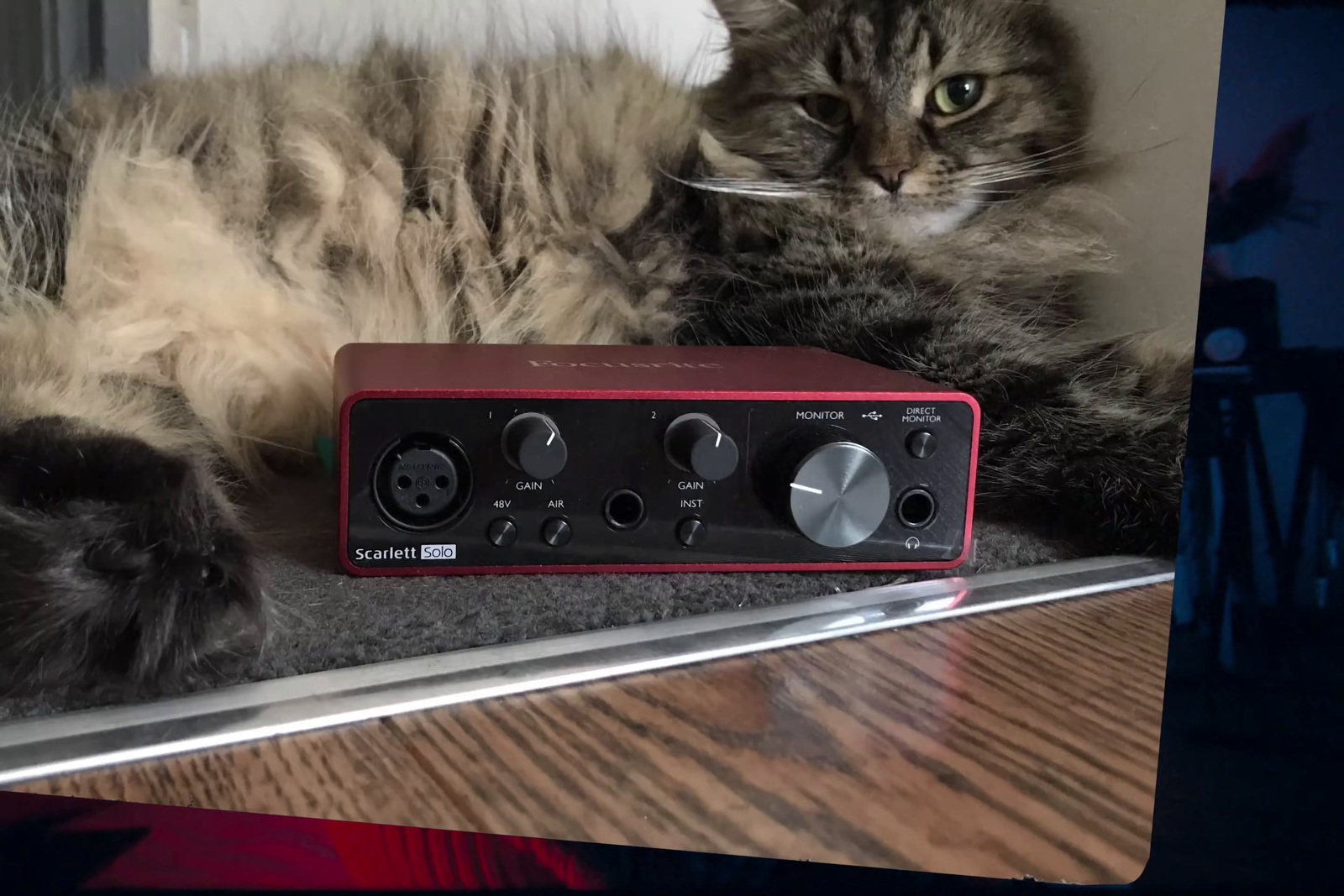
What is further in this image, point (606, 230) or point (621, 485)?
point (606, 230)

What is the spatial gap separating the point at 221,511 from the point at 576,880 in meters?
0.34

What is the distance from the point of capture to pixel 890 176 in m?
1.17

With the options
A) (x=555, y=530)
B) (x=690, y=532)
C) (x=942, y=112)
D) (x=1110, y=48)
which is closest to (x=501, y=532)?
(x=555, y=530)

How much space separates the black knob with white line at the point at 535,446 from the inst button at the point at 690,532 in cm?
11

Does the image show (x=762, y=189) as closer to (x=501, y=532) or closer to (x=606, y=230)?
(x=606, y=230)

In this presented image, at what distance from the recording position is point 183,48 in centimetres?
131

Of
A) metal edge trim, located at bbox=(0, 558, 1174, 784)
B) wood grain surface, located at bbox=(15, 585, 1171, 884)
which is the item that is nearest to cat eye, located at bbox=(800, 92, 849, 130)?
metal edge trim, located at bbox=(0, 558, 1174, 784)

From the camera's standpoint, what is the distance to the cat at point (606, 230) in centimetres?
93

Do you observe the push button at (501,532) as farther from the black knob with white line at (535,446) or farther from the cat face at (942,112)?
the cat face at (942,112)

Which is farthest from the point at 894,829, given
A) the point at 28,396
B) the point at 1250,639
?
the point at 28,396

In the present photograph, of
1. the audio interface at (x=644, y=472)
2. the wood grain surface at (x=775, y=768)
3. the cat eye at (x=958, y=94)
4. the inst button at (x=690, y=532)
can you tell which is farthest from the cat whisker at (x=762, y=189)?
the wood grain surface at (x=775, y=768)

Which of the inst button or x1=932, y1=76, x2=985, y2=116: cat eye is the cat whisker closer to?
x1=932, y1=76, x2=985, y2=116: cat eye

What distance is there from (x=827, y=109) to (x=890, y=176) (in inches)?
6.2

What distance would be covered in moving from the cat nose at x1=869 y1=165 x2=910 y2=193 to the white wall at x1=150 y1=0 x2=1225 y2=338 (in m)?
0.25
